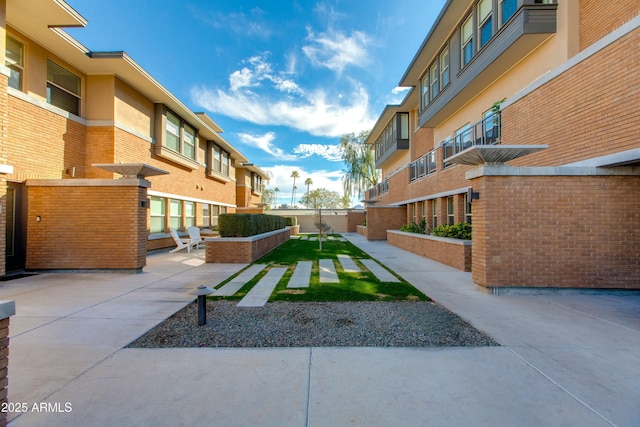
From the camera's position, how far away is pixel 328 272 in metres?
8.58

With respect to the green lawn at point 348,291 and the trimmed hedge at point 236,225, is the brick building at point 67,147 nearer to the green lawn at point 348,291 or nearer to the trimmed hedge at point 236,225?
the trimmed hedge at point 236,225

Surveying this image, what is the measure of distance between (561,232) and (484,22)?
8.59 metres

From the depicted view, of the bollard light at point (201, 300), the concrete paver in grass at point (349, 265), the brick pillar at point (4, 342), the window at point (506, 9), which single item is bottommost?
the concrete paver in grass at point (349, 265)

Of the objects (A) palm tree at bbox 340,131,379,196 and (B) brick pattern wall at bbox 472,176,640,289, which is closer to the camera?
(B) brick pattern wall at bbox 472,176,640,289

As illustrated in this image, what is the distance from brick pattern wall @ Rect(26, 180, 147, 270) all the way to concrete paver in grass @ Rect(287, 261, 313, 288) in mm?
4826

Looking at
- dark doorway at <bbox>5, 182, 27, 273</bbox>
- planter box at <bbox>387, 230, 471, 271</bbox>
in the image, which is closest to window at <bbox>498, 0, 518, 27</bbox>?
planter box at <bbox>387, 230, 471, 271</bbox>

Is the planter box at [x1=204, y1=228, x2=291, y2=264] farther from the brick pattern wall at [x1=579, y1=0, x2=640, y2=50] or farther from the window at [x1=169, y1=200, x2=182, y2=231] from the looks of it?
the brick pattern wall at [x1=579, y1=0, x2=640, y2=50]

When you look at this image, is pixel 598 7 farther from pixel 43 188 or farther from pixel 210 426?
pixel 43 188

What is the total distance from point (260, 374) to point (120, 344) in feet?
6.92

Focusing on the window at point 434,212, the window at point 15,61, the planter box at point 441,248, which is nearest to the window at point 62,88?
the window at point 15,61

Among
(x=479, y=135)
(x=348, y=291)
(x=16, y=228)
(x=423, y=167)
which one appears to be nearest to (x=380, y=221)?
(x=423, y=167)

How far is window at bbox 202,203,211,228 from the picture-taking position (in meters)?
20.4

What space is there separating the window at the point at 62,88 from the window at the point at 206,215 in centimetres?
1005

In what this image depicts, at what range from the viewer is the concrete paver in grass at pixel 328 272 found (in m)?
7.48
